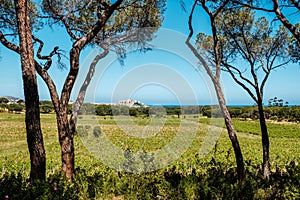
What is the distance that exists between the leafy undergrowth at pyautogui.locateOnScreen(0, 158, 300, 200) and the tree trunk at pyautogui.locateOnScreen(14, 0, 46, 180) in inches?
11.0

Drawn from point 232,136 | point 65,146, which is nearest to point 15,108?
point 65,146

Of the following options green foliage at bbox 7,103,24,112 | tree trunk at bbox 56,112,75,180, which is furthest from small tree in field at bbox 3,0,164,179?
green foliage at bbox 7,103,24,112

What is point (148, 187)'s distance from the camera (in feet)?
17.3

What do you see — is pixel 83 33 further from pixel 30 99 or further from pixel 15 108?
pixel 15 108

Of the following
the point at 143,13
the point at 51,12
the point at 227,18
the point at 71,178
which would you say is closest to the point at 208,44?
the point at 227,18

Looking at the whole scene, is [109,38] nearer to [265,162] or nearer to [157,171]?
[157,171]

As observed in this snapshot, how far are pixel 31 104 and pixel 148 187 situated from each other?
8.25 feet

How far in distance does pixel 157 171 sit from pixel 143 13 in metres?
4.68

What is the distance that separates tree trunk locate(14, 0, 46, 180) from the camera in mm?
4676

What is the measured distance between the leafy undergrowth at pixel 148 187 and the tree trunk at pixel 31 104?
280 mm

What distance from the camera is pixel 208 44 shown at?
338 inches

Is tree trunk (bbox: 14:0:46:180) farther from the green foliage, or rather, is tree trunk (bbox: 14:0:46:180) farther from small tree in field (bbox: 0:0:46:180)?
the green foliage

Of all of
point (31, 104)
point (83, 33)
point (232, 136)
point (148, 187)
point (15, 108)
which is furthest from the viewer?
point (15, 108)

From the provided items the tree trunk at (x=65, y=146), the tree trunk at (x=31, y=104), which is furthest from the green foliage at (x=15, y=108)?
the tree trunk at (x=31, y=104)
